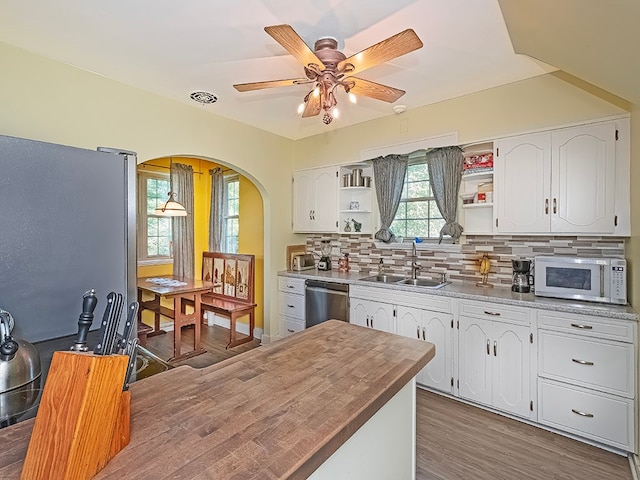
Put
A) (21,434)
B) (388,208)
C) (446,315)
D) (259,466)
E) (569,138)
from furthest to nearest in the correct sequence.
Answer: (388,208) → (446,315) → (569,138) → (21,434) → (259,466)

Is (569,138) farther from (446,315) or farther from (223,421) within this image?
(223,421)

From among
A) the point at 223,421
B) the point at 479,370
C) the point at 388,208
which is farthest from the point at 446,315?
the point at 223,421

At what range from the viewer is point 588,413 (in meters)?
2.24

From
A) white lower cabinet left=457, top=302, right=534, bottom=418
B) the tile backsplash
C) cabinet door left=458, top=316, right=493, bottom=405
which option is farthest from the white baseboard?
the tile backsplash

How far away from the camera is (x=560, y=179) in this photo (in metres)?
2.58

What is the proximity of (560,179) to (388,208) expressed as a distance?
1621mm

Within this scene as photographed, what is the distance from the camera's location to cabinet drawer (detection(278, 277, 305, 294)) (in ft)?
13.2

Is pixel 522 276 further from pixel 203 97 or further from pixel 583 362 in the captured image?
pixel 203 97

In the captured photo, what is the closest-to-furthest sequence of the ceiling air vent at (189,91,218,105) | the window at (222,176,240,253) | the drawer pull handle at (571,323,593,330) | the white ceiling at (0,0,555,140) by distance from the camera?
the white ceiling at (0,0,555,140)
the drawer pull handle at (571,323,593,330)
the ceiling air vent at (189,91,218,105)
the window at (222,176,240,253)

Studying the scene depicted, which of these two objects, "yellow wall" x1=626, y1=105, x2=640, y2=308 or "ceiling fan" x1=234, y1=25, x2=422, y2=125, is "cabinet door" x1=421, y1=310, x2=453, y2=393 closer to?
"yellow wall" x1=626, y1=105, x2=640, y2=308

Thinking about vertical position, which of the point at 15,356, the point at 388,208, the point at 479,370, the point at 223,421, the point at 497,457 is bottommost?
the point at 497,457

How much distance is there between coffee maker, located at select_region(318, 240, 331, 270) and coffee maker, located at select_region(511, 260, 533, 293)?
7.15 feet

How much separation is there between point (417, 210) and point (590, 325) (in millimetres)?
1920

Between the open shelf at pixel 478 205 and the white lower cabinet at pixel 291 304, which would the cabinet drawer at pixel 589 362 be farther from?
the white lower cabinet at pixel 291 304
